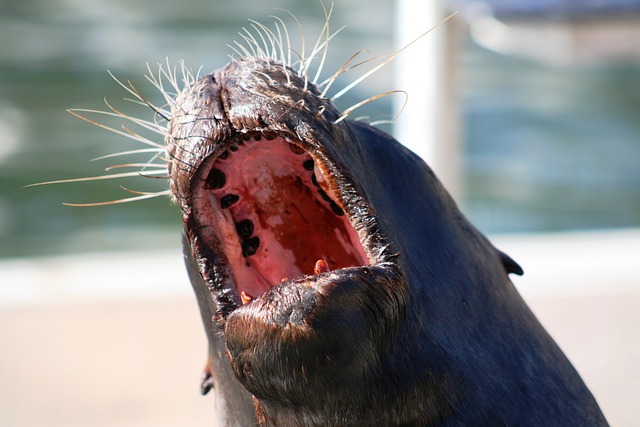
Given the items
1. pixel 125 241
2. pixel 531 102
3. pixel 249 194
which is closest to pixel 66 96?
pixel 125 241

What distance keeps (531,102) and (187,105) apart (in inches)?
634

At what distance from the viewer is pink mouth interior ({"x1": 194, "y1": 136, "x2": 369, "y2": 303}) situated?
1606 millimetres

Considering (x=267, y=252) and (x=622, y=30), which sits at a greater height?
(x=622, y=30)

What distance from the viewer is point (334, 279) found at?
139 centimetres

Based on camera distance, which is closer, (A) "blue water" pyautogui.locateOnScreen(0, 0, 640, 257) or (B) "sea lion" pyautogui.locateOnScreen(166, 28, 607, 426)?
(B) "sea lion" pyautogui.locateOnScreen(166, 28, 607, 426)

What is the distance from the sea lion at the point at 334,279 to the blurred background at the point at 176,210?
8.88ft

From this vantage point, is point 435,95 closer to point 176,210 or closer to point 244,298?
point 244,298

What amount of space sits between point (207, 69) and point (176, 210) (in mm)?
3207

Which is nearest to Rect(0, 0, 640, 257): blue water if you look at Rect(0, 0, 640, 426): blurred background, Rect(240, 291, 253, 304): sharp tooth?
Rect(0, 0, 640, 426): blurred background

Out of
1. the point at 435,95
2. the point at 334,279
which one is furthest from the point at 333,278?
the point at 435,95

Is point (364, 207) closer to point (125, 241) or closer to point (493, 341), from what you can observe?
point (493, 341)

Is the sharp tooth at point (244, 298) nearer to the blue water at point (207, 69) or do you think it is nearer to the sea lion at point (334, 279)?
the sea lion at point (334, 279)

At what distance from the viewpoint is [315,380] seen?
144 centimetres

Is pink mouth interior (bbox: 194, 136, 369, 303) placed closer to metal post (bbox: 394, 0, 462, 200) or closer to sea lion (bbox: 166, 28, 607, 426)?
sea lion (bbox: 166, 28, 607, 426)
